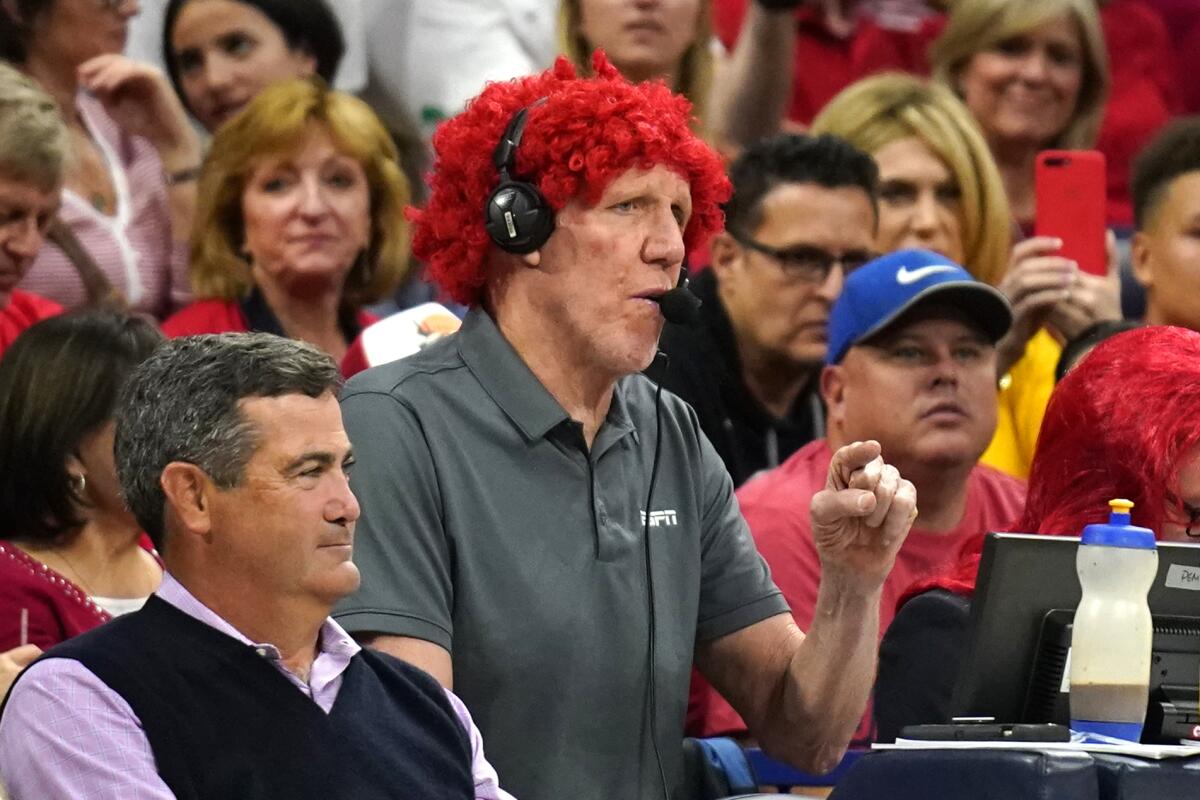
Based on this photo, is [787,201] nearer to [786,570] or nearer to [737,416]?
[737,416]

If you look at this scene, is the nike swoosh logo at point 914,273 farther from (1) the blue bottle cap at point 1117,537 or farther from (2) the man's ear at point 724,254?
(1) the blue bottle cap at point 1117,537

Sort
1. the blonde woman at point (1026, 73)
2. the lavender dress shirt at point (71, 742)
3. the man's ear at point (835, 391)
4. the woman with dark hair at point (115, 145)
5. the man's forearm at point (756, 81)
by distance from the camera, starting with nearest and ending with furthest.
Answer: the lavender dress shirt at point (71, 742) → the man's ear at point (835, 391) → the woman with dark hair at point (115, 145) → the man's forearm at point (756, 81) → the blonde woman at point (1026, 73)

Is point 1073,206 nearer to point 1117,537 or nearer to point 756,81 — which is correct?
point 756,81

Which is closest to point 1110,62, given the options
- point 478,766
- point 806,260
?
point 806,260

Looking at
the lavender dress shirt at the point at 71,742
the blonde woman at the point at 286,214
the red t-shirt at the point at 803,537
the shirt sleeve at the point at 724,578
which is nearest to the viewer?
the lavender dress shirt at the point at 71,742

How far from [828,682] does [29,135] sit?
196 centimetres

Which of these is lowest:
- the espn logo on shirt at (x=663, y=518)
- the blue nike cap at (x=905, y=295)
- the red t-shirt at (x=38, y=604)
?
the red t-shirt at (x=38, y=604)

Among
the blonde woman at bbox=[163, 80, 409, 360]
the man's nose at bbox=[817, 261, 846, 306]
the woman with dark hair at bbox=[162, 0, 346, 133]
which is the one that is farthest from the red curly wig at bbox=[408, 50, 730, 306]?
the woman with dark hair at bbox=[162, 0, 346, 133]

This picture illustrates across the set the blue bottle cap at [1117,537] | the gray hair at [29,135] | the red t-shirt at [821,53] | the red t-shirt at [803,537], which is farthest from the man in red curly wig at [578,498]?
the red t-shirt at [821,53]

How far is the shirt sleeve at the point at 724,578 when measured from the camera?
116 inches

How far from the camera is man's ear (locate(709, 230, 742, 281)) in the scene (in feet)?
14.5

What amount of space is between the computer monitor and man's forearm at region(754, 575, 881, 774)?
0.97 feet

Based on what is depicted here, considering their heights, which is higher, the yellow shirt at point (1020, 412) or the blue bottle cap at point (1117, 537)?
the blue bottle cap at point (1117, 537)

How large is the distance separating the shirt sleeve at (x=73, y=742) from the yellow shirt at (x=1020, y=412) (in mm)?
2688
